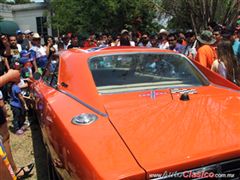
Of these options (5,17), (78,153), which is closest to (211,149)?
(78,153)

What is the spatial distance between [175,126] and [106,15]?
21.1 meters

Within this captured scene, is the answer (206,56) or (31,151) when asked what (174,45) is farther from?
(31,151)

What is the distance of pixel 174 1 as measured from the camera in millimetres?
13844

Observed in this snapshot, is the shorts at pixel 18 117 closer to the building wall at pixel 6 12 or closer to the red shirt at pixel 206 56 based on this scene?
the red shirt at pixel 206 56

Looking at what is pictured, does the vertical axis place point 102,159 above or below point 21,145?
above

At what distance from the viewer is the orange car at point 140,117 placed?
2.01 meters

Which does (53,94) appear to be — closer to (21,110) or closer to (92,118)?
(92,118)

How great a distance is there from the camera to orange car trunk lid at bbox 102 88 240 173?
2008mm

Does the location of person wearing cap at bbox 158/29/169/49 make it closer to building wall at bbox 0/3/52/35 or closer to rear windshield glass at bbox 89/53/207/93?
rear windshield glass at bbox 89/53/207/93

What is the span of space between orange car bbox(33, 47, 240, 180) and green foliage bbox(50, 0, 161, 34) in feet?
58.2

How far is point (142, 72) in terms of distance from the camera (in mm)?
3615

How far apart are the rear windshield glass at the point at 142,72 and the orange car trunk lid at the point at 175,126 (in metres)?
0.26

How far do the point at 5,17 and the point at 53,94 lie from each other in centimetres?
3966

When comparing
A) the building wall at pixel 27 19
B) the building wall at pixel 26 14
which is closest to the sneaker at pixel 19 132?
the building wall at pixel 26 14
